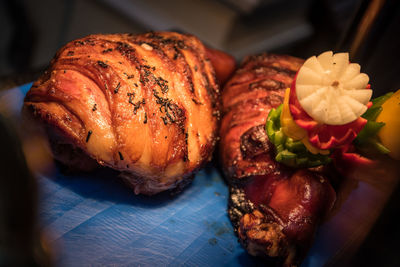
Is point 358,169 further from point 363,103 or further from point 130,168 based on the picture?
point 130,168

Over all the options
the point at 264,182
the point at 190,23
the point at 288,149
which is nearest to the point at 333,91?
the point at 288,149

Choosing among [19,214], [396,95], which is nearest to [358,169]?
[396,95]

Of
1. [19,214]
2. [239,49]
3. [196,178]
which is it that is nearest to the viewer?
[19,214]

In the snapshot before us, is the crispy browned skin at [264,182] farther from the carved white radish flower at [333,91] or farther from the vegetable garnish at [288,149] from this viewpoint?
the carved white radish flower at [333,91]

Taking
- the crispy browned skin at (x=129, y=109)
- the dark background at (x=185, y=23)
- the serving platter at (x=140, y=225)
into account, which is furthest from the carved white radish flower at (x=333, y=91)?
the dark background at (x=185, y=23)

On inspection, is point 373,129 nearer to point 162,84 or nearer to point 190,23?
point 162,84

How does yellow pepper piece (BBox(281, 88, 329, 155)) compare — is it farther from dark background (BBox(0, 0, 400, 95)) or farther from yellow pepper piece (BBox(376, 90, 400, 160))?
dark background (BBox(0, 0, 400, 95))
